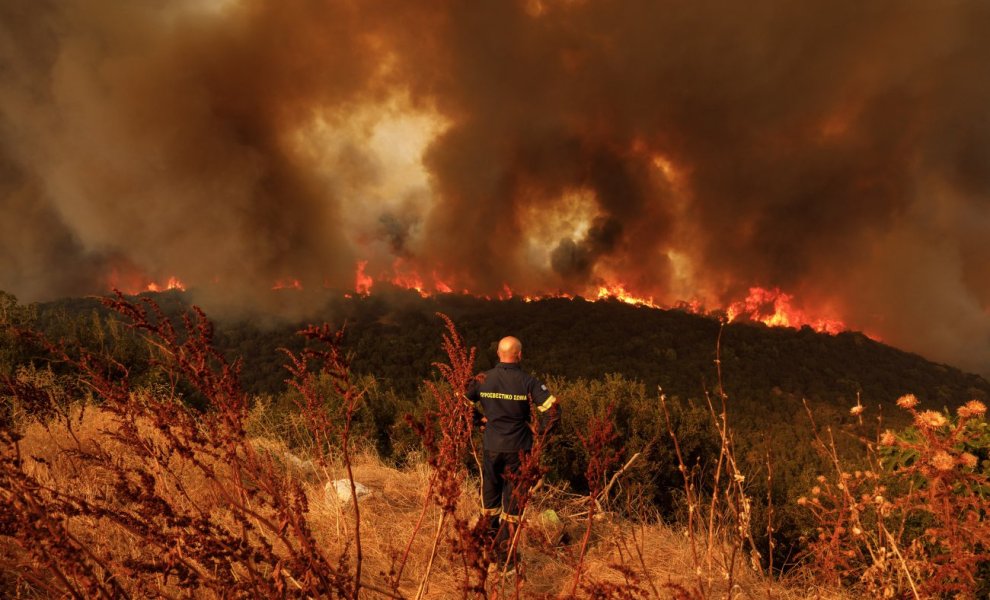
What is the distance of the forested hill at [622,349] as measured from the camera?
155 ft

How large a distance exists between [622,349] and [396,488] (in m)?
57.3

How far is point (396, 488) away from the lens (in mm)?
6137

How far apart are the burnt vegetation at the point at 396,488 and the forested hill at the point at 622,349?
Result: 15.5 m

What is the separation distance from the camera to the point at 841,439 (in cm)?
2155

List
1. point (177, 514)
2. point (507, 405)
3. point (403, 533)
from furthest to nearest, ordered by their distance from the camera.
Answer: point (507, 405) < point (403, 533) < point (177, 514)

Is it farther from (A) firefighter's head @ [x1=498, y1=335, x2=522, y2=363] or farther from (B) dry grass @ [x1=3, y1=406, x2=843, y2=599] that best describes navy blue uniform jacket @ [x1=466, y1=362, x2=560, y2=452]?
(B) dry grass @ [x1=3, y1=406, x2=843, y2=599]

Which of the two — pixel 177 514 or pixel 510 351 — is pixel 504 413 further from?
pixel 177 514

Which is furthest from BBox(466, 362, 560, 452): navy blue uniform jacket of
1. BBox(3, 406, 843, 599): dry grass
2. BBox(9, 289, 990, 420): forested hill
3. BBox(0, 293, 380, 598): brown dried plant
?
BBox(9, 289, 990, 420): forested hill

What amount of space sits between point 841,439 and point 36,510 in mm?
27601

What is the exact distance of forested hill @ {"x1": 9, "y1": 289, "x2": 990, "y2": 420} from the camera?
155 ft

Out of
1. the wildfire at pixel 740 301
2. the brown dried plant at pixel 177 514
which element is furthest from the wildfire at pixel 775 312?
the brown dried plant at pixel 177 514

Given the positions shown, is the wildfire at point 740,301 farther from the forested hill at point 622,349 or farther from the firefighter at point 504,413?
the firefighter at point 504,413

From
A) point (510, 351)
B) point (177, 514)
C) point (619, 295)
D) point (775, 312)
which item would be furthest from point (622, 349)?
point (177, 514)

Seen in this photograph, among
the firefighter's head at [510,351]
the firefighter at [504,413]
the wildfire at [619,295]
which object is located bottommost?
the firefighter at [504,413]
